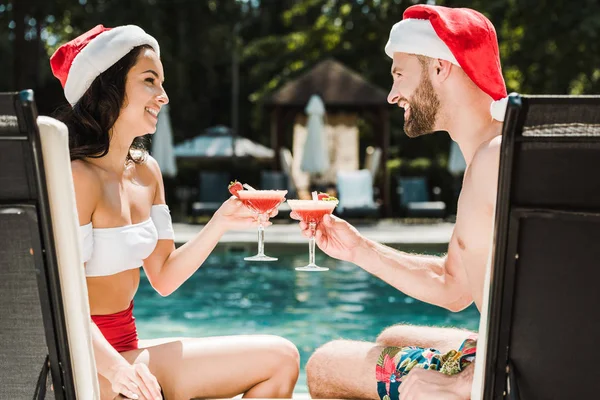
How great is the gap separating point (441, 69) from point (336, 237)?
0.72 m

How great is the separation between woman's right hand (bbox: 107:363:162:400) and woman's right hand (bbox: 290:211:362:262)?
3.03 ft

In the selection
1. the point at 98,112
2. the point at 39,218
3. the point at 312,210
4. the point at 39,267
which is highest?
the point at 98,112

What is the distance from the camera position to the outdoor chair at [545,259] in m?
1.75

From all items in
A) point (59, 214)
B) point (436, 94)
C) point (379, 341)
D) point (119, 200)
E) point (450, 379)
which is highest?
point (436, 94)

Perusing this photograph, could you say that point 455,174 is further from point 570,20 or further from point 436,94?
→ point 436,94

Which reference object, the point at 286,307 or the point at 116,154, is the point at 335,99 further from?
the point at 116,154

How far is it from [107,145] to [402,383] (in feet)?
4.19

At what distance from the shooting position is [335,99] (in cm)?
1961

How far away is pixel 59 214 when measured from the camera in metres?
1.82

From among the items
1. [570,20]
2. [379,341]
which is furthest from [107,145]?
[570,20]

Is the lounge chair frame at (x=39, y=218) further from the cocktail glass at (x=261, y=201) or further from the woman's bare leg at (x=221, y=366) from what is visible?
the cocktail glass at (x=261, y=201)

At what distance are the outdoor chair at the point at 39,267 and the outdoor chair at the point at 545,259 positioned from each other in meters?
0.96

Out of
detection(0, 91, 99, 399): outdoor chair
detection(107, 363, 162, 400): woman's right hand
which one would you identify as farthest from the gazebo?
detection(0, 91, 99, 399): outdoor chair

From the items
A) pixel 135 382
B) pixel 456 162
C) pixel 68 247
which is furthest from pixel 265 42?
pixel 68 247
